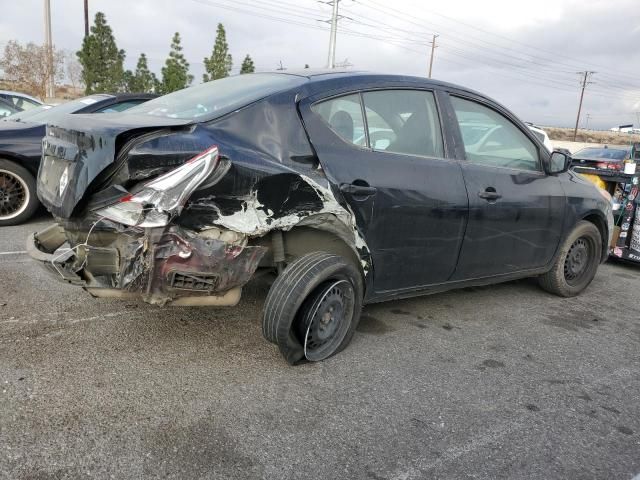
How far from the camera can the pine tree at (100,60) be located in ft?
99.2

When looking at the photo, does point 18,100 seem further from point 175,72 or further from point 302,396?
point 175,72

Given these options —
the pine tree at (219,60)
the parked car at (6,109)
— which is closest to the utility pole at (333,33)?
the pine tree at (219,60)

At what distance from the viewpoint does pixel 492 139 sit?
13.5 feet

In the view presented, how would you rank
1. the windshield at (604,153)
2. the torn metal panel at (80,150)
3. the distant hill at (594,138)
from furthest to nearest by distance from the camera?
the distant hill at (594,138), the windshield at (604,153), the torn metal panel at (80,150)

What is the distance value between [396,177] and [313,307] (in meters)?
0.97

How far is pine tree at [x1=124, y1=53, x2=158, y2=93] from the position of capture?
31484mm

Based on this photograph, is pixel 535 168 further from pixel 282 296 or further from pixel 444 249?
pixel 282 296

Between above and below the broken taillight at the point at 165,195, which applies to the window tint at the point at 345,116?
above

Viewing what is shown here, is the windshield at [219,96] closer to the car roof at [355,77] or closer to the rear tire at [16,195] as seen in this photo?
the car roof at [355,77]

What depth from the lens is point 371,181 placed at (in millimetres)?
3219

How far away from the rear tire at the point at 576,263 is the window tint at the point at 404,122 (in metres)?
1.92

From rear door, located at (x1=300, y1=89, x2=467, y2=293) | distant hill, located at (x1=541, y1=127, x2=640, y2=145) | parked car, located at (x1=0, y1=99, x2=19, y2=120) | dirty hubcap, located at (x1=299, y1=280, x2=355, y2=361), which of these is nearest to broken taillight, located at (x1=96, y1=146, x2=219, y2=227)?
rear door, located at (x1=300, y1=89, x2=467, y2=293)

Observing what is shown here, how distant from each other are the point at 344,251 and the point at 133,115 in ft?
4.98

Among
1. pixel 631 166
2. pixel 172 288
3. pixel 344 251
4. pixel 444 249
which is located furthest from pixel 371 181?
pixel 631 166
